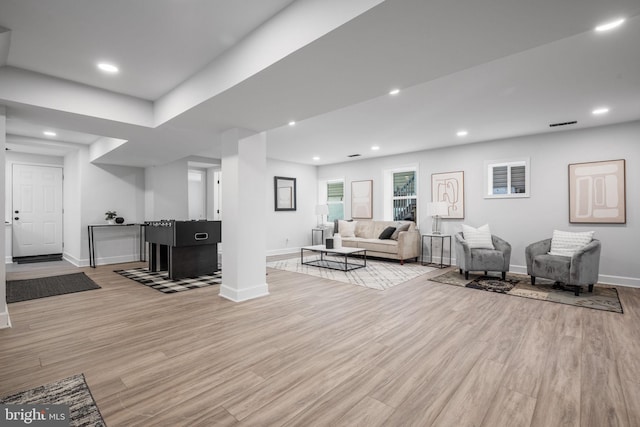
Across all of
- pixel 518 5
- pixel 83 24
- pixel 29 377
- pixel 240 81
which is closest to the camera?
pixel 518 5

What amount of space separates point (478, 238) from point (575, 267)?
1.44 metres

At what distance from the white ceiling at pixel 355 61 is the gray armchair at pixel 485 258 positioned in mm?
2023

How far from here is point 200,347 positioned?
8.18 feet

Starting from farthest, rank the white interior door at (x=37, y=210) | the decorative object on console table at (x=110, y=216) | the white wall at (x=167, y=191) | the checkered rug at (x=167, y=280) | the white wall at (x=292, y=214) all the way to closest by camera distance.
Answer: the white wall at (x=292, y=214), the white wall at (x=167, y=191), the white interior door at (x=37, y=210), the decorative object on console table at (x=110, y=216), the checkered rug at (x=167, y=280)

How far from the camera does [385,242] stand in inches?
261

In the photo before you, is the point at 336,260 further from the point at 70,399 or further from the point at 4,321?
the point at 70,399

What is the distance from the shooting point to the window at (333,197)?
29.1ft

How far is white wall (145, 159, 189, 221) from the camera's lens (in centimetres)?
700

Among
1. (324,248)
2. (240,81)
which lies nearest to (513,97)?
(240,81)

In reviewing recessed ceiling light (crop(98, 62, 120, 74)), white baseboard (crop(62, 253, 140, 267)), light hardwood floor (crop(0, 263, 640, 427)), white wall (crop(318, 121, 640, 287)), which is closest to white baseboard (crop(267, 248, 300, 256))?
white baseboard (crop(62, 253, 140, 267))

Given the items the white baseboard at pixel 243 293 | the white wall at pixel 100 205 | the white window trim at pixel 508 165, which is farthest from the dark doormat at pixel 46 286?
the white window trim at pixel 508 165

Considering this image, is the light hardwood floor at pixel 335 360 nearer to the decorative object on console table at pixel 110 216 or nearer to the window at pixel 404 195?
the decorative object on console table at pixel 110 216

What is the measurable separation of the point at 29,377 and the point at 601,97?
6.03 meters

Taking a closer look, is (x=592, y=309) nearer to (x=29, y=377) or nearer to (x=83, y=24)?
(x=29, y=377)
